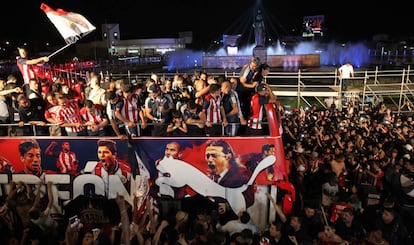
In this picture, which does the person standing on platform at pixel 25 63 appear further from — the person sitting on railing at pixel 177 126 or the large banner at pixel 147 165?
the person sitting on railing at pixel 177 126

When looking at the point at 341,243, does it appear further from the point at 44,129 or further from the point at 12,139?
the point at 12,139

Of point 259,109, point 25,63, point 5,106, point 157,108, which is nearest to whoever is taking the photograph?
point 259,109

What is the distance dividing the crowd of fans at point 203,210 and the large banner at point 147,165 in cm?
24

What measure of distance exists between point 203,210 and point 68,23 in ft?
16.7

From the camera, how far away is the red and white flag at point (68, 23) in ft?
24.6

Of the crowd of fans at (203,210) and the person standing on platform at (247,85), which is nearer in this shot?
the crowd of fans at (203,210)

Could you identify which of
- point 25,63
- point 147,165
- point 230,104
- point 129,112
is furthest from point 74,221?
point 25,63

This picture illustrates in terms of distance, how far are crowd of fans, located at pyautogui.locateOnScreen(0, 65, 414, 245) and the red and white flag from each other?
1265mm

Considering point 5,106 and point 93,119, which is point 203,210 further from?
point 5,106

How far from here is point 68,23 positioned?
7586 millimetres

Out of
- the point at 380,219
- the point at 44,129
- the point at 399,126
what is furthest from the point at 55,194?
the point at 399,126

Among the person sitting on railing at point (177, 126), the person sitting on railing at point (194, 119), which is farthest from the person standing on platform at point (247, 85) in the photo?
the person sitting on railing at point (177, 126)

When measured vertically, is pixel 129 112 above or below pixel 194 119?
above

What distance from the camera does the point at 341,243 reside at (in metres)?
4.63
